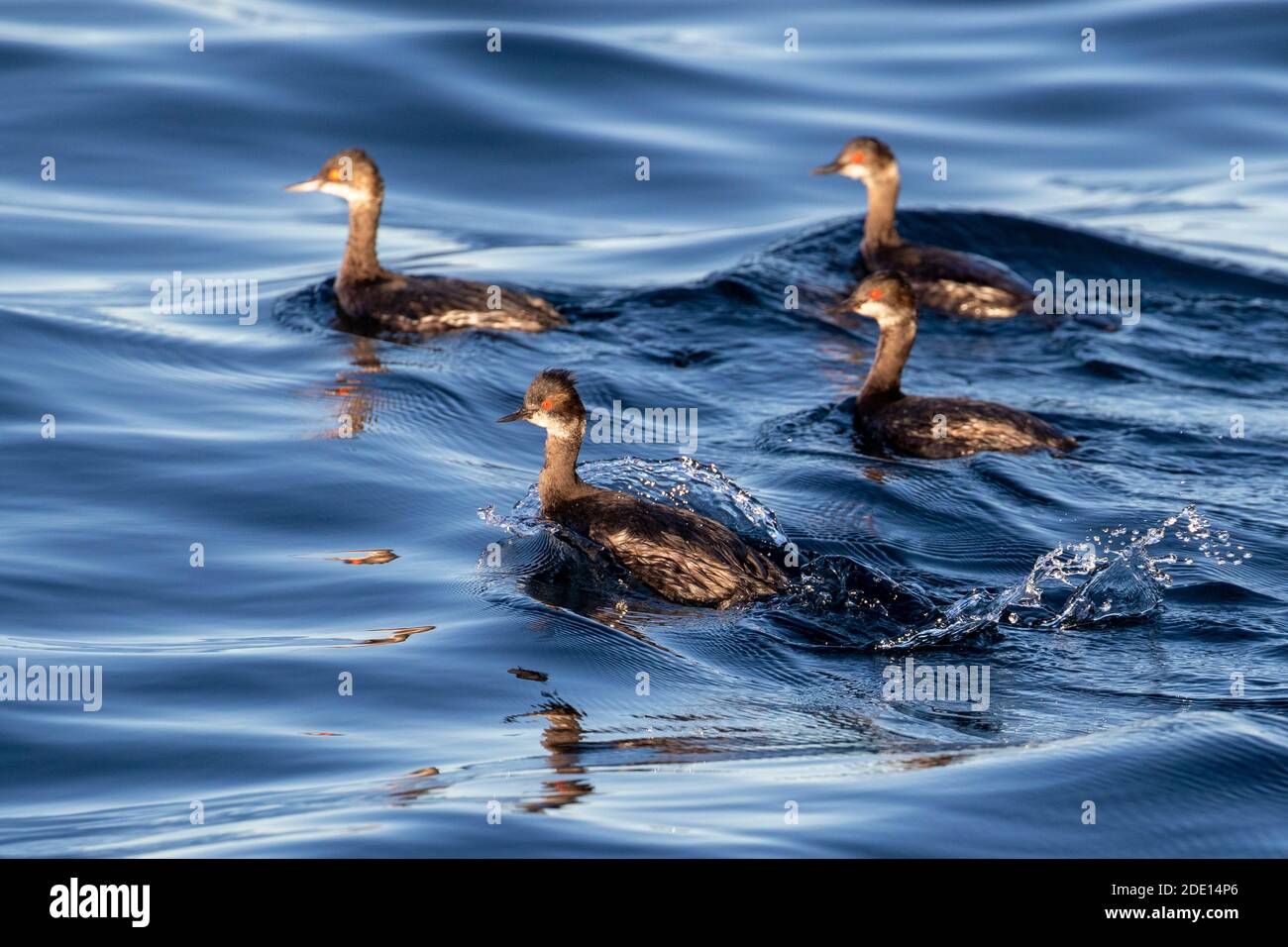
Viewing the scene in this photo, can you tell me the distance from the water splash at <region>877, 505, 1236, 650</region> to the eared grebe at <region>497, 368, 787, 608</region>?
94 cm

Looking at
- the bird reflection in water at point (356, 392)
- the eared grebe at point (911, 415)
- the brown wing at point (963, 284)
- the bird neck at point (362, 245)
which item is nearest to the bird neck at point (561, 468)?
the bird reflection in water at point (356, 392)

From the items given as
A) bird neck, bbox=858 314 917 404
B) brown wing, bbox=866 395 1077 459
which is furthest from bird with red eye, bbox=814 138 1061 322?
brown wing, bbox=866 395 1077 459

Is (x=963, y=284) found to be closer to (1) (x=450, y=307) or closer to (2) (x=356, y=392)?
(1) (x=450, y=307)

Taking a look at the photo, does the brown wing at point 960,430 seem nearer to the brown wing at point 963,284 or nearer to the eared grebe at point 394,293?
the brown wing at point 963,284

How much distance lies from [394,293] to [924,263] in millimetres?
4763

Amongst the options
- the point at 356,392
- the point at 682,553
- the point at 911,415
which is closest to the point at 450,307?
the point at 356,392

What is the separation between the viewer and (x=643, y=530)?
9.22 m

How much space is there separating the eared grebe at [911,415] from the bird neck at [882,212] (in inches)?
136

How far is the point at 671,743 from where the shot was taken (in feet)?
23.4

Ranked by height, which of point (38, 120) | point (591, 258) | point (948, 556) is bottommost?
point (948, 556)

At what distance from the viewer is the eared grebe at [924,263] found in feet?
48.8
